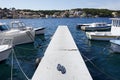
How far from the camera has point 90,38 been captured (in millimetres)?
34781

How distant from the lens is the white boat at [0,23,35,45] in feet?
95.1

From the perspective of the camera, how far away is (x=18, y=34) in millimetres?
30609

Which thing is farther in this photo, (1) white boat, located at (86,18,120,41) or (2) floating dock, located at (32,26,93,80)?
(1) white boat, located at (86,18,120,41)

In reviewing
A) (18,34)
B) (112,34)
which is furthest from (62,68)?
(112,34)

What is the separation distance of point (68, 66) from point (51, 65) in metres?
0.79

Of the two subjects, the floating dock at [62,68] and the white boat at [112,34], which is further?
the white boat at [112,34]

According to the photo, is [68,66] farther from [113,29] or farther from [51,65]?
[113,29]

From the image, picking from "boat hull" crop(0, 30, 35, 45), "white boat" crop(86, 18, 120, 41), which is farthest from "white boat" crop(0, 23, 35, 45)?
"white boat" crop(86, 18, 120, 41)

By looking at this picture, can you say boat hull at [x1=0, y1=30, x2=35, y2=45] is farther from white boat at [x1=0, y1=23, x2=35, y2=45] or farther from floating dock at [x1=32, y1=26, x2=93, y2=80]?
floating dock at [x1=32, y1=26, x2=93, y2=80]

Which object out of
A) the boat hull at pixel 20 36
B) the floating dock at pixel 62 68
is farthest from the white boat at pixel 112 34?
the floating dock at pixel 62 68

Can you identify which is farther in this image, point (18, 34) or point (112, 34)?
point (112, 34)

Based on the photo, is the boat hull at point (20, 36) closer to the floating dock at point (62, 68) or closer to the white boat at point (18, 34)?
the white boat at point (18, 34)

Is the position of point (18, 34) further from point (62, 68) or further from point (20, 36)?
point (62, 68)

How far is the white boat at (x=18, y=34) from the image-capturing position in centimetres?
2900
